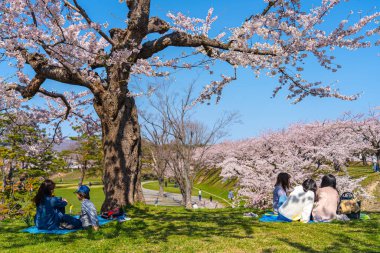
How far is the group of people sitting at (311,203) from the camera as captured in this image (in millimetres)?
8188

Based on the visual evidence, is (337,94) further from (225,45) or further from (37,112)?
(37,112)

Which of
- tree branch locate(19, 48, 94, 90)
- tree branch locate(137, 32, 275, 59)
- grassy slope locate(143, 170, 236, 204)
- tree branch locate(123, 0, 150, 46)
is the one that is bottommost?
grassy slope locate(143, 170, 236, 204)

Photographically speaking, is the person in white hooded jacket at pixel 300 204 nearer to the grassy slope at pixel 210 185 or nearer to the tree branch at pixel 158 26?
the tree branch at pixel 158 26

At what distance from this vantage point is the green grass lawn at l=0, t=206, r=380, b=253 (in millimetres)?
5820

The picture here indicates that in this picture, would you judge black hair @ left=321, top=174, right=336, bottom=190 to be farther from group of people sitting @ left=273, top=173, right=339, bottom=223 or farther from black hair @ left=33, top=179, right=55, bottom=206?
black hair @ left=33, top=179, right=55, bottom=206

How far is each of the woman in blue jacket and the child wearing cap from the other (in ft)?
0.80

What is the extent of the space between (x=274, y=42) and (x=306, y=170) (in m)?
9.37

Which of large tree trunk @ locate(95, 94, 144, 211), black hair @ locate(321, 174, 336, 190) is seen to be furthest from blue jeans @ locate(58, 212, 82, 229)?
black hair @ locate(321, 174, 336, 190)

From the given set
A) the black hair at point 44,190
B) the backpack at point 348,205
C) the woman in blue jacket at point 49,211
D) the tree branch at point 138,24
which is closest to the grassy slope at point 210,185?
the backpack at point 348,205

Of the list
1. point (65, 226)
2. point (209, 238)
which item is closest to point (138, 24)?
point (65, 226)

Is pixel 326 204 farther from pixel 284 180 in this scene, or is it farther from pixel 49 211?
pixel 49 211

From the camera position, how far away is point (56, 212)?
7625 millimetres

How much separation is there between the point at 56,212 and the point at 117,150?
3.32m

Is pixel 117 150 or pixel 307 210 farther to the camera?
pixel 117 150
